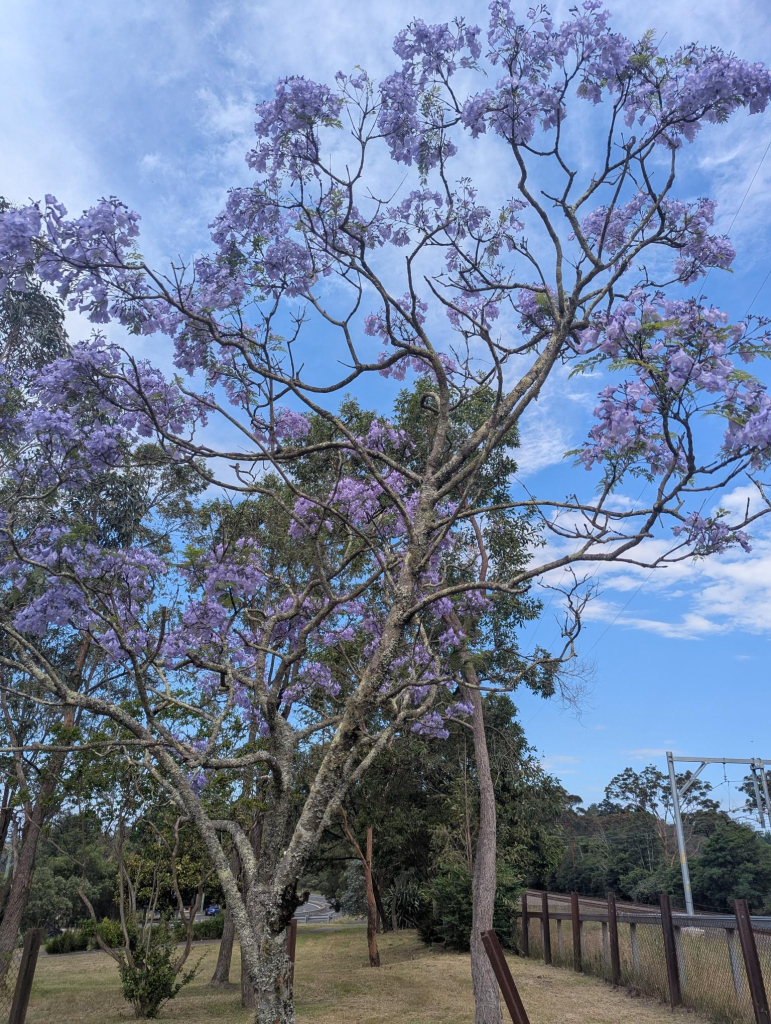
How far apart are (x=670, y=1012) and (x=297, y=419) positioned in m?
8.27

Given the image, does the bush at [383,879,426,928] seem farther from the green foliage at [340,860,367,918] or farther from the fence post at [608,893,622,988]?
the fence post at [608,893,622,988]

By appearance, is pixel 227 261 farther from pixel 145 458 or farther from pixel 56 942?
pixel 56 942

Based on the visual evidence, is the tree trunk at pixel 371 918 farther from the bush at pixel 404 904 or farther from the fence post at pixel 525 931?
the bush at pixel 404 904

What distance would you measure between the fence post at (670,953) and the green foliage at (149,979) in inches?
258

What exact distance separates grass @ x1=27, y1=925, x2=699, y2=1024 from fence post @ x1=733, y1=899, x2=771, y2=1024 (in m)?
1.44

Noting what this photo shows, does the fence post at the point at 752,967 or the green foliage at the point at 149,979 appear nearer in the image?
the fence post at the point at 752,967

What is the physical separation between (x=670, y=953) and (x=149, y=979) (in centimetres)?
700

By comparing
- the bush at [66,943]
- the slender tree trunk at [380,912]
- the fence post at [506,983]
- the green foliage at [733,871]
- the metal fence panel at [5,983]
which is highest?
the green foliage at [733,871]

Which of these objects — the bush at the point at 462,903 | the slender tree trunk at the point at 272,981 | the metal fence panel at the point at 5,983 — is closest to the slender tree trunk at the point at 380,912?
the bush at the point at 462,903

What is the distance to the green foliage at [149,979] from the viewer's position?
32.9 feet

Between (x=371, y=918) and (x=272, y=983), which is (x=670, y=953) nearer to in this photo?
(x=272, y=983)

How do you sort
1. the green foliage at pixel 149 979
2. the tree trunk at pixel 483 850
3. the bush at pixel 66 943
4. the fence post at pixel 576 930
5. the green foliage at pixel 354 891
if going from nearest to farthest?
the green foliage at pixel 149 979
the tree trunk at pixel 483 850
the fence post at pixel 576 930
the green foliage at pixel 354 891
the bush at pixel 66 943

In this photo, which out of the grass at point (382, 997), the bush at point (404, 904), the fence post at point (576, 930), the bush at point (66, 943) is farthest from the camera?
the bush at point (66, 943)

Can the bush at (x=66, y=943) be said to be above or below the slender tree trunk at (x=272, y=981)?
below
